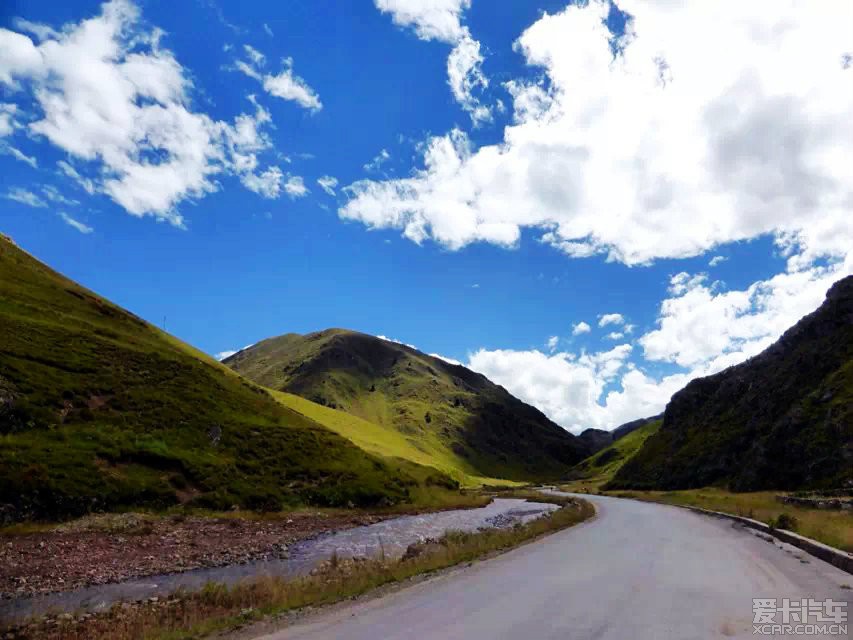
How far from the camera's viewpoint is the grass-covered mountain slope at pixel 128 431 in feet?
119

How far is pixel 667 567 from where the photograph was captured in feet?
57.6

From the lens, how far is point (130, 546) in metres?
28.9

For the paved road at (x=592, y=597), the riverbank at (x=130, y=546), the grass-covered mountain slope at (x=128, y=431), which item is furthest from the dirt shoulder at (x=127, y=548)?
the paved road at (x=592, y=597)

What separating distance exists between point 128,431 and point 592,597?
146 feet

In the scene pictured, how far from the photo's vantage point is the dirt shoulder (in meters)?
22.2

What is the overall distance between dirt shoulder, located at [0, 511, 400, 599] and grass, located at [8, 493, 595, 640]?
26.4 feet

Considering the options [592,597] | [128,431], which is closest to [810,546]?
[592,597]

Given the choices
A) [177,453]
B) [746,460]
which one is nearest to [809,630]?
[177,453]

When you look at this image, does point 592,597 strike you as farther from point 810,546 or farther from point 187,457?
point 187,457

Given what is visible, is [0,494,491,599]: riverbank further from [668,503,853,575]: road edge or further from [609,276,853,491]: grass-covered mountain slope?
[609,276,853,491]: grass-covered mountain slope

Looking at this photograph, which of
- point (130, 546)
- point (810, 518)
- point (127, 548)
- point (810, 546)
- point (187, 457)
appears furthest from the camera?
point (187, 457)

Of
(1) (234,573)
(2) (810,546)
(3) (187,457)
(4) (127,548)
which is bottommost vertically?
(4) (127,548)

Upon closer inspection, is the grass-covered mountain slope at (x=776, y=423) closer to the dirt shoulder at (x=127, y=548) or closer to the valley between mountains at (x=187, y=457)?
the valley between mountains at (x=187, y=457)

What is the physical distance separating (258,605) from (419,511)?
5111cm
